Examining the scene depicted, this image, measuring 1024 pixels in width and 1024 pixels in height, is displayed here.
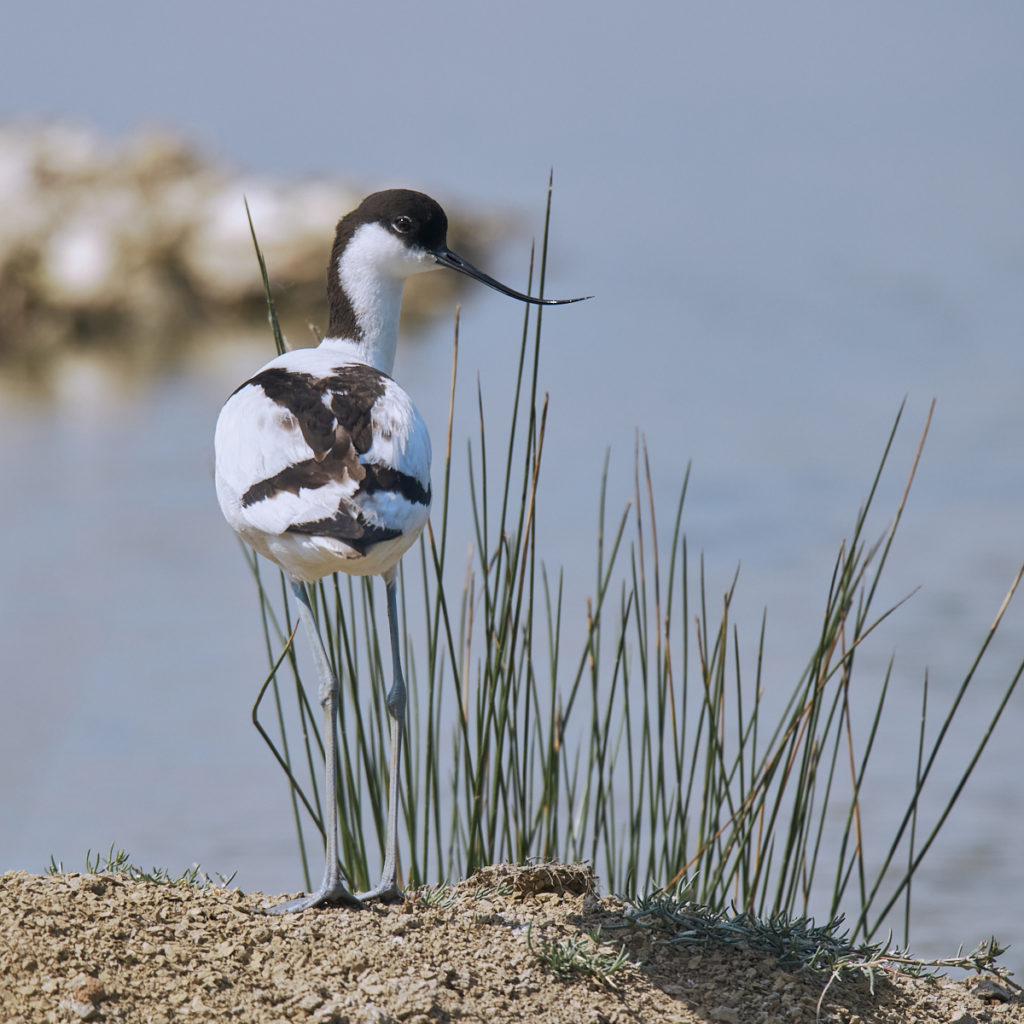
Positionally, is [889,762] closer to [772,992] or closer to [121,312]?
[772,992]

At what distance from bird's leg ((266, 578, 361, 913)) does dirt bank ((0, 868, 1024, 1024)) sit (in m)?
0.06

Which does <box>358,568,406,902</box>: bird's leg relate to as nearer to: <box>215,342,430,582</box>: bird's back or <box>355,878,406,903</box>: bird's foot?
<box>355,878,406,903</box>: bird's foot

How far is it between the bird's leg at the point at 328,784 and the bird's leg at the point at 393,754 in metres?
0.07

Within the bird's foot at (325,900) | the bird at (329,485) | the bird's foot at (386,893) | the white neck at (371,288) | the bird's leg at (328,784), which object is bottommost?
the bird's foot at (386,893)

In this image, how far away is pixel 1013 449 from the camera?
8703 millimetres

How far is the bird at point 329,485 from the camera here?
2549 millimetres

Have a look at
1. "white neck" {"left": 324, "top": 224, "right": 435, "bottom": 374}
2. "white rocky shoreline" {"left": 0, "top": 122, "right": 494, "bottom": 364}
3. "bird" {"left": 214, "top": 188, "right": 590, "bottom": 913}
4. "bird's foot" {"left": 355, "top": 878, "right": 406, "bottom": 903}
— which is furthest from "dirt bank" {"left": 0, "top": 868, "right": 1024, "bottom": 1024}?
"white rocky shoreline" {"left": 0, "top": 122, "right": 494, "bottom": 364}

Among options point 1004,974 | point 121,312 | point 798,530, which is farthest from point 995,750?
point 121,312

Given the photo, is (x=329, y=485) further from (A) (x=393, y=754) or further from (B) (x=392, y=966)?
(B) (x=392, y=966)

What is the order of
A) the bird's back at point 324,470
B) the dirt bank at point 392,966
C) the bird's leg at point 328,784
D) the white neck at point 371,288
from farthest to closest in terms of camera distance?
the white neck at point 371,288 → the bird's leg at point 328,784 → the bird's back at point 324,470 → the dirt bank at point 392,966

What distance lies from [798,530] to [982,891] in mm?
3072

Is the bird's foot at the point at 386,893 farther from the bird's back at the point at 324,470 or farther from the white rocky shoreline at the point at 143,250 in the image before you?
the white rocky shoreline at the point at 143,250

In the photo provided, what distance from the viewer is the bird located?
255cm

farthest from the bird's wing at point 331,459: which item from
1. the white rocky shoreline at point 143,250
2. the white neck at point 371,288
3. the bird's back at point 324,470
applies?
the white rocky shoreline at point 143,250
